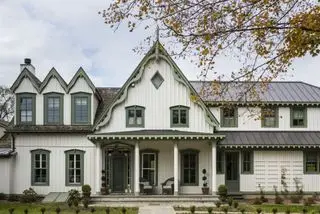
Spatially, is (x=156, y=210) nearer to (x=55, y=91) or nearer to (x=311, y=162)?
(x=55, y=91)

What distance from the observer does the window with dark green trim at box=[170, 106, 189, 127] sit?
30016 mm

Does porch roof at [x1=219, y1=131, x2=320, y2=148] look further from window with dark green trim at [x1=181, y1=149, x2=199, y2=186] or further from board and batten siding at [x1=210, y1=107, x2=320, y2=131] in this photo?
window with dark green trim at [x1=181, y1=149, x2=199, y2=186]

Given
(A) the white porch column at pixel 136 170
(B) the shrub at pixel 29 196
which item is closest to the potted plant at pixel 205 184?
(A) the white porch column at pixel 136 170

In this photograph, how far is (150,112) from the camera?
30.1 m

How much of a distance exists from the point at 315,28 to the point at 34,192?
76.5 feet

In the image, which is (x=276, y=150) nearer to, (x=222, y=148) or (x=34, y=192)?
(x=222, y=148)

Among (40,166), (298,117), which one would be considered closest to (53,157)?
(40,166)

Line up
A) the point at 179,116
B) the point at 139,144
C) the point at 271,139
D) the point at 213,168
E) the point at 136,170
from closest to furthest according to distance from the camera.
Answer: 1. the point at 136,170
2. the point at 213,168
3. the point at 179,116
4. the point at 139,144
5. the point at 271,139

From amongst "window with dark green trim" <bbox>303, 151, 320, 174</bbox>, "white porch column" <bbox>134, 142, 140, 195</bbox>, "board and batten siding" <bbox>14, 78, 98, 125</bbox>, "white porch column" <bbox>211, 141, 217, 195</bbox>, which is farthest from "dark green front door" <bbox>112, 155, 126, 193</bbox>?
"window with dark green trim" <bbox>303, 151, 320, 174</bbox>

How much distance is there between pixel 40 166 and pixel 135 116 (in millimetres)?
6862

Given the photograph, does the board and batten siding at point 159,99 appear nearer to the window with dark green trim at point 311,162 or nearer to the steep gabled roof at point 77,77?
the steep gabled roof at point 77,77

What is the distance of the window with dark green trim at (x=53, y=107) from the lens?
31.5 m

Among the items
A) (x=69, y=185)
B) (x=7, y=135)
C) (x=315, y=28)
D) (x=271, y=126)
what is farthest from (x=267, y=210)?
(x=7, y=135)

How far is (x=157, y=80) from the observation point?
30.2m
